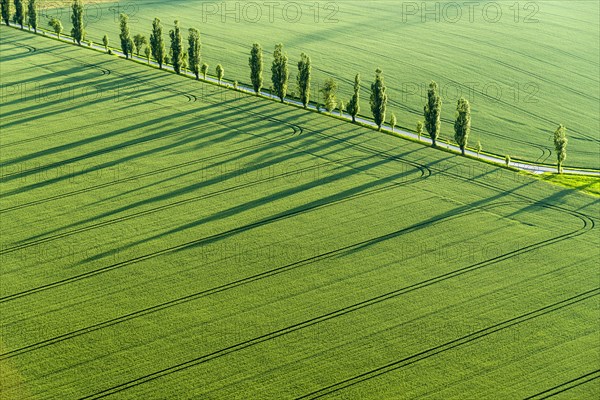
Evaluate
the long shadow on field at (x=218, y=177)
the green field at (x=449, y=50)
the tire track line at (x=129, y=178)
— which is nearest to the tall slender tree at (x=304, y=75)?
the green field at (x=449, y=50)

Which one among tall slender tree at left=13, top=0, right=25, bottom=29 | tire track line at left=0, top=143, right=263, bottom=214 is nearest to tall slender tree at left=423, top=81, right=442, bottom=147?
tire track line at left=0, top=143, right=263, bottom=214

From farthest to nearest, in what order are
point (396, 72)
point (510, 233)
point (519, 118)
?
point (396, 72)
point (519, 118)
point (510, 233)

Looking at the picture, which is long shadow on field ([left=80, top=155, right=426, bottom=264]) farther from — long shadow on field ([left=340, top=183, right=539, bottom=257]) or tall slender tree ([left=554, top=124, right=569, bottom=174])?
tall slender tree ([left=554, top=124, right=569, bottom=174])

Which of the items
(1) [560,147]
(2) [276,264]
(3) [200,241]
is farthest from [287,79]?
(2) [276,264]

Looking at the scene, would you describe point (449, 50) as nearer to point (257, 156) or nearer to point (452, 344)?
point (257, 156)

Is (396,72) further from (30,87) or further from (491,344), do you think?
(491,344)

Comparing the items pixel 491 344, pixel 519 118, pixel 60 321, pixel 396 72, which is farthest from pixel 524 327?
pixel 396 72

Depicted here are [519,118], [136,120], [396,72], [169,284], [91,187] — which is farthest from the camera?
[396,72]

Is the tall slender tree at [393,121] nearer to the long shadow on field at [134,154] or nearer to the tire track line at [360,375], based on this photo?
the long shadow on field at [134,154]
